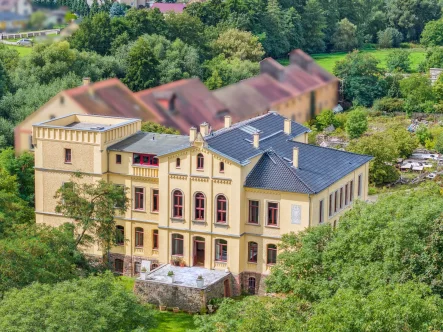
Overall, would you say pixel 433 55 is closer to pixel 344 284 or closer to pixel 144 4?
pixel 144 4

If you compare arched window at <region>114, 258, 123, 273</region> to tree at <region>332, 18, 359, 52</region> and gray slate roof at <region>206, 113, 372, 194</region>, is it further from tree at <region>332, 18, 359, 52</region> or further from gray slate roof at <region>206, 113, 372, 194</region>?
tree at <region>332, 18, 359, 52</region>

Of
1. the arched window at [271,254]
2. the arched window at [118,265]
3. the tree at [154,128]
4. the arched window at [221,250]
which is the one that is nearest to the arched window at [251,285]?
the arched window at [271,254]

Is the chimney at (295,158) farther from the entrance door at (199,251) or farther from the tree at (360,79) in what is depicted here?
the tree at (360,79)

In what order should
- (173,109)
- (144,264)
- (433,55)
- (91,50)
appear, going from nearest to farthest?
(144,264) < (173,109) < (91,50) < (433,55)

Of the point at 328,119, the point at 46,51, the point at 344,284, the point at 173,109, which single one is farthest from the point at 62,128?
the point at 328,119

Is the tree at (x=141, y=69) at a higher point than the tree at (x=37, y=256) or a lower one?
higher
